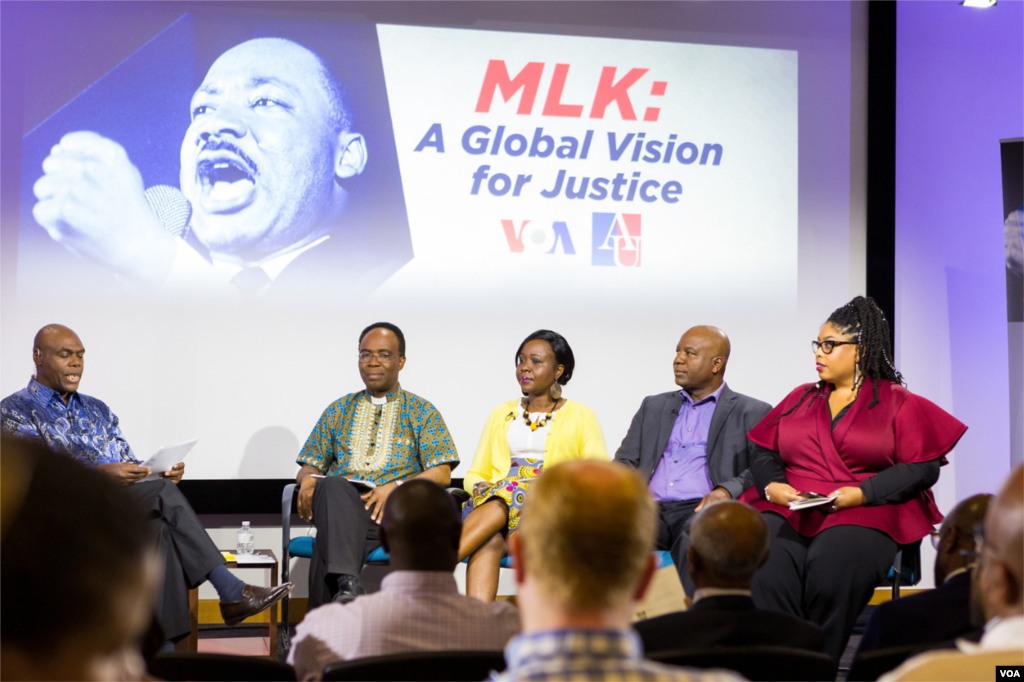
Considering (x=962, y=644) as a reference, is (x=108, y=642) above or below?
above

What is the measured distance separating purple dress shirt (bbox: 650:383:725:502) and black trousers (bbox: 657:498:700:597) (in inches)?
1.6

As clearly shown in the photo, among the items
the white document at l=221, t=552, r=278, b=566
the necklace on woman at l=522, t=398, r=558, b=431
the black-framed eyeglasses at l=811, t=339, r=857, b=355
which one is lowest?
the white document at l=221, t=552, r=278, b=566

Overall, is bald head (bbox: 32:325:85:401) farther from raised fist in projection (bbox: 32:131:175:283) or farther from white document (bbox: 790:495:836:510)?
white document (bbox: 790:495:836:510)

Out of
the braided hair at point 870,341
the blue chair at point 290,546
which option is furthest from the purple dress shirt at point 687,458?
the blue chair at point 290,546

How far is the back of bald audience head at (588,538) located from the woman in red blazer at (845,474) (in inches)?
101

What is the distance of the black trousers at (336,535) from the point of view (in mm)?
3910

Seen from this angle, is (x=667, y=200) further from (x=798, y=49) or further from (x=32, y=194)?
(x=32, y=194)

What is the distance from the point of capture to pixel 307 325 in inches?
195

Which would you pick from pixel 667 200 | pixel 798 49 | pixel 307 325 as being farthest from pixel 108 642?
pixel 798 49

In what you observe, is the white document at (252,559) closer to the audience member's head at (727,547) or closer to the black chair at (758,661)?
the audience member's head at (727,547)

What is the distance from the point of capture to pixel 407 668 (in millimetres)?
1537

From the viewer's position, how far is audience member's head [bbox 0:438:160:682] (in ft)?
1.84

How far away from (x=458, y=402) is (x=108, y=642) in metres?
4.52

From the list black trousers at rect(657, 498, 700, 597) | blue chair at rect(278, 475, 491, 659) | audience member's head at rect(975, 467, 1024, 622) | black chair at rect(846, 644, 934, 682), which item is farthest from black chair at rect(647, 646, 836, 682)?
blue chair at rect(278, 475, 491, 659)
